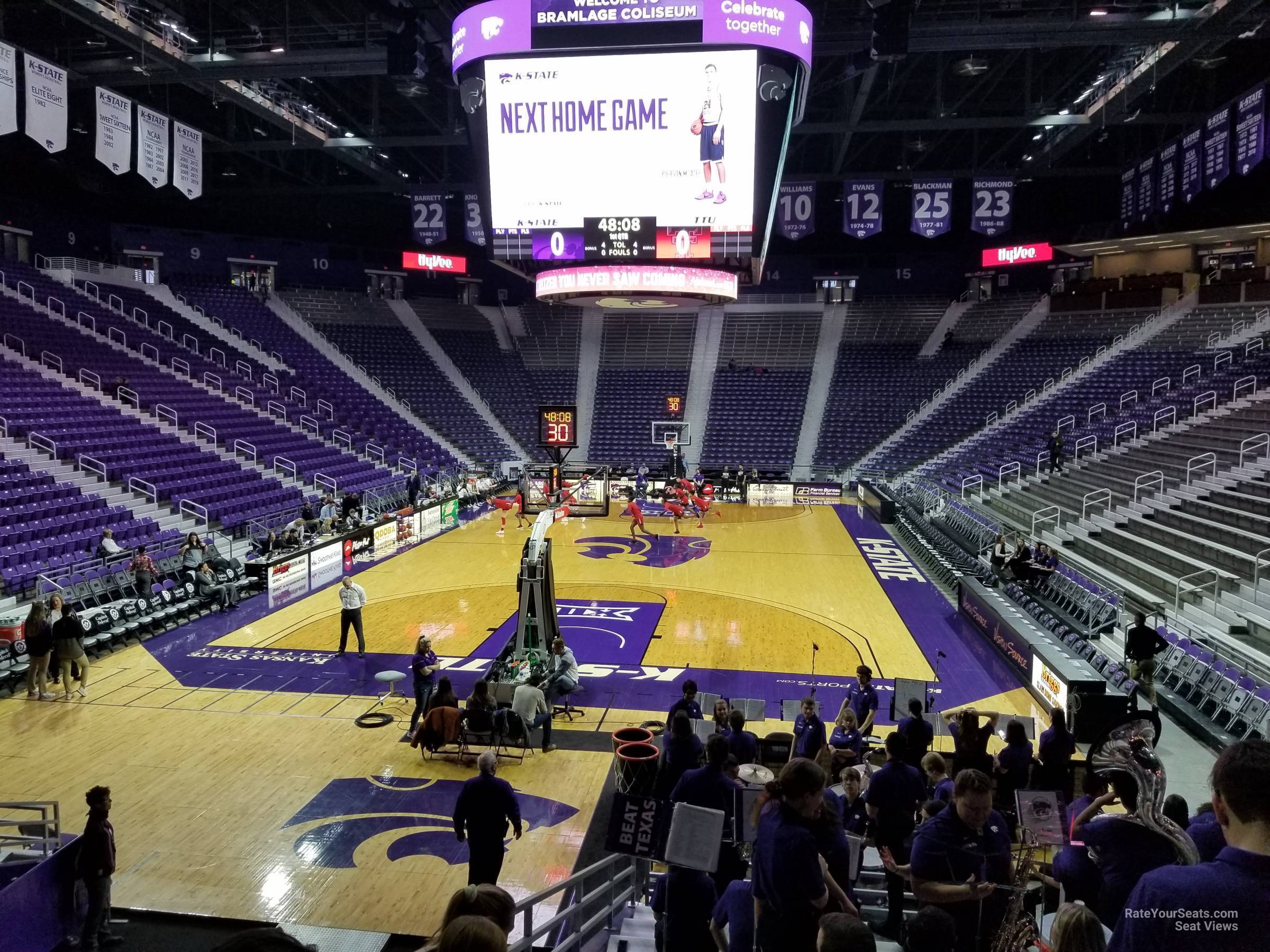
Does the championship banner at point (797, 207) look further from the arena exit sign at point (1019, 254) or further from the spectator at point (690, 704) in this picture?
the spectator at point (690, 704)

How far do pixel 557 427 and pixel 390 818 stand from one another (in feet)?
27.2

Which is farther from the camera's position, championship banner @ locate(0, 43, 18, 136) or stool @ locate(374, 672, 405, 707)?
championship banner @ locate(0, 43, 18, 136)

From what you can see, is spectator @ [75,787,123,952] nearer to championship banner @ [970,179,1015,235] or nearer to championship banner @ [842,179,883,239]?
championship banner @ [842,179,883,239]

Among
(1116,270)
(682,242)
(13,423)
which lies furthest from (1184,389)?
(13,423)

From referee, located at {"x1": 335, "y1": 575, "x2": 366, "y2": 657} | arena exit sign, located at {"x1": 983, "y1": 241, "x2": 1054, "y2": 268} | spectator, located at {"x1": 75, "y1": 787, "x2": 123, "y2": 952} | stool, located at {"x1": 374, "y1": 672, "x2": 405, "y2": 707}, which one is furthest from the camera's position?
arena exit sign, located at {"x1": 983, "y1": 241, "x2": 1054, "y2": 268}

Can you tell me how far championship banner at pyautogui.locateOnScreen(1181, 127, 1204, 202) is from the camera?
22516 millimetres

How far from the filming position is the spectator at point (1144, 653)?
1117 cm

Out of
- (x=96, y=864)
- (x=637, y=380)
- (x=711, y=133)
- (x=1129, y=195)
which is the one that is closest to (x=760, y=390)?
(x=637, y=380)

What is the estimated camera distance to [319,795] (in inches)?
372

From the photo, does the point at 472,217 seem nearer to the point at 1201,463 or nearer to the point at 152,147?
the point at 152,147

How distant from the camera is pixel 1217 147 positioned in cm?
2144

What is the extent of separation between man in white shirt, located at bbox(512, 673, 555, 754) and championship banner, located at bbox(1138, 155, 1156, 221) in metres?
25.6

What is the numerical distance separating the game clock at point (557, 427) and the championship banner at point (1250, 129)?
671 inches

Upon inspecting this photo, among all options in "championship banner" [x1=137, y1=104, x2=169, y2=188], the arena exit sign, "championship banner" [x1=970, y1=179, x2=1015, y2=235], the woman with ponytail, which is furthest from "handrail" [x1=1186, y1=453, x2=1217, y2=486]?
"championship banner" [x1=137, y1=104, x2=169, y2=188]
